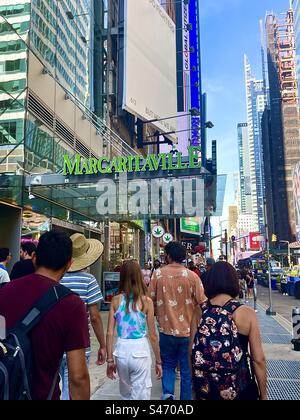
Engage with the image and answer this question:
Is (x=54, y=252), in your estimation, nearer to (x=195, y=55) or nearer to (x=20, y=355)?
(x=20, y=355)

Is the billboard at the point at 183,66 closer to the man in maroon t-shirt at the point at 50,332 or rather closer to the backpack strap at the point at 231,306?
the backpack strap at the point at 231,306

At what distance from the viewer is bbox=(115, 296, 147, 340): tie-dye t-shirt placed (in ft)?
12.2

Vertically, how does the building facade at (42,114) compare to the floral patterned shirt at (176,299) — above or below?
above

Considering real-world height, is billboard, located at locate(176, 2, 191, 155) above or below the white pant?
above

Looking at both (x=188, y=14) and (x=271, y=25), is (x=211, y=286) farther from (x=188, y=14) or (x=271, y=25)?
(x=271, y=25)

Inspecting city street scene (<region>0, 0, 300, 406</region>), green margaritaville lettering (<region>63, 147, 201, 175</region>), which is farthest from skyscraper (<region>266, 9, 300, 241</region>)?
green margaritaville lettering (<region>63, 147, 201, 175</region>)

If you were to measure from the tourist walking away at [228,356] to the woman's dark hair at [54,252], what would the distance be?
43.0 inches

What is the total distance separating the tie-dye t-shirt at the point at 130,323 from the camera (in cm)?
372

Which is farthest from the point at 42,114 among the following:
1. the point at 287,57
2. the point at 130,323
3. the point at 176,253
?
the point at 287,57

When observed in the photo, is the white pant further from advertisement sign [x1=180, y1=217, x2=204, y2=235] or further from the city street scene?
advertisement sign [x1=180, y1=217, x2=204, y2=235]

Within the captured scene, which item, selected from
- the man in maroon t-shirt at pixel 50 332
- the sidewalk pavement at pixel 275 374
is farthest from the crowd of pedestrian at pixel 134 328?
the sidewalk pavement at pixel 275 374

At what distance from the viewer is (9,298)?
2.01 m

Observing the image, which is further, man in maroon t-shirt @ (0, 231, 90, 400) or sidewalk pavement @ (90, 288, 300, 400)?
sidewalk pavement @ (90, 288, 300, 400)

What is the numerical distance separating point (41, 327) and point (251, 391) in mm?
1527
